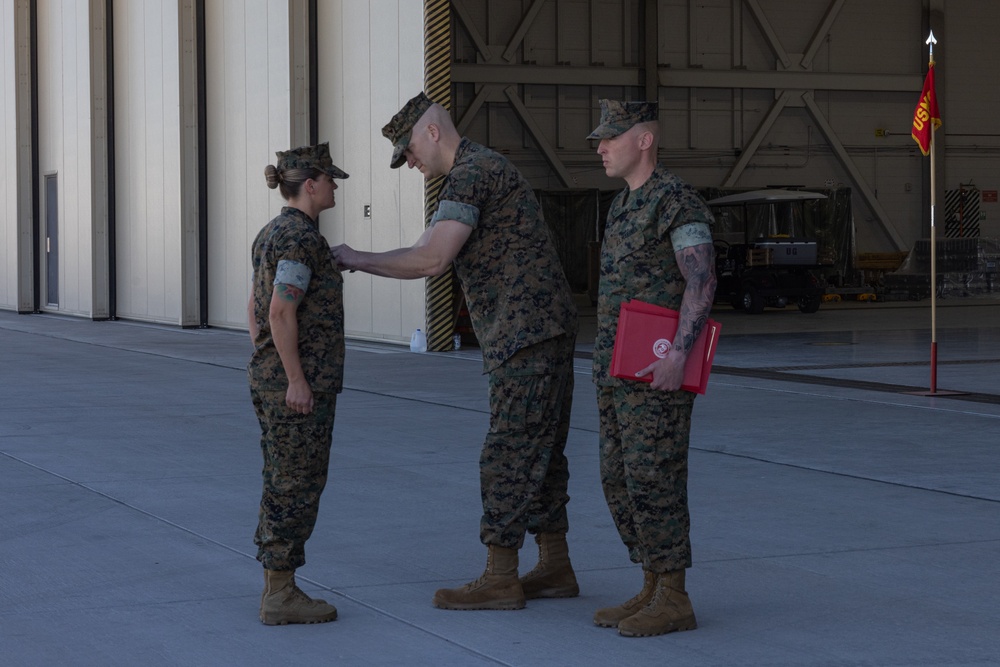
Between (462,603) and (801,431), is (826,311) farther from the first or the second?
(462,603)

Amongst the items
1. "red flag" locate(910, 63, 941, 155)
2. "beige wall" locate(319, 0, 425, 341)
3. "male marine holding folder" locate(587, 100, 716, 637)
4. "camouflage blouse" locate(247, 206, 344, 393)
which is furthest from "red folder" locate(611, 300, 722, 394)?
"beige wall" locate(319, 0, 425, 341)

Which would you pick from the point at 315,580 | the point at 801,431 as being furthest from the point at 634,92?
the point at 315,580

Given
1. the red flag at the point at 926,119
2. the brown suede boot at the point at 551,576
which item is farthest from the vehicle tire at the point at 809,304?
the brown suede boot at the point at 551,576

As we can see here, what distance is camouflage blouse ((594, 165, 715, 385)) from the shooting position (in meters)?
4.85

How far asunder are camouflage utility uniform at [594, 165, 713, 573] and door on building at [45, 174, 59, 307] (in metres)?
27.2

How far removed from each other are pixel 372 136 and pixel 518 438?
15.2m

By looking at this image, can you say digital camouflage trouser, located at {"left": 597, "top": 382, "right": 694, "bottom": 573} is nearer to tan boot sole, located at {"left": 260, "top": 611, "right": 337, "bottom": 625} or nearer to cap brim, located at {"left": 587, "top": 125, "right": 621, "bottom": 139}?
cap brim, located at {"left": 587, "top": 125, "right": 621, "bottom": 139}

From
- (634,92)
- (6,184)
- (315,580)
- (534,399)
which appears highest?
(634,92)

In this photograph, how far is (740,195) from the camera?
3194 cm

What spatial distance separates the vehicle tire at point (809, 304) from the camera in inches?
1072

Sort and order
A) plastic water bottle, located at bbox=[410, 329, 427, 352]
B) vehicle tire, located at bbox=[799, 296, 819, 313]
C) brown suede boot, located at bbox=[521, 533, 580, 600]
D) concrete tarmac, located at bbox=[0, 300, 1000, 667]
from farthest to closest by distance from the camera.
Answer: vehicle tire, located at bbox=[799, 296, 819, 313] → plastic water bottle, located at bbox=[410, 329, 427, 352] → brown suede boot, located at bbox=[521, 533, 580, 600] → concrete tarmac, located at bbox=[0, 300, 1000, 667]

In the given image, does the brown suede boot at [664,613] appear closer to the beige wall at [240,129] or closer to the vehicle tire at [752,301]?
the beige wall at [240,129]

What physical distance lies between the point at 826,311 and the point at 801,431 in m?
18.8

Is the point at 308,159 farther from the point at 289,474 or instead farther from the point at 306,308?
the point at 289,474
